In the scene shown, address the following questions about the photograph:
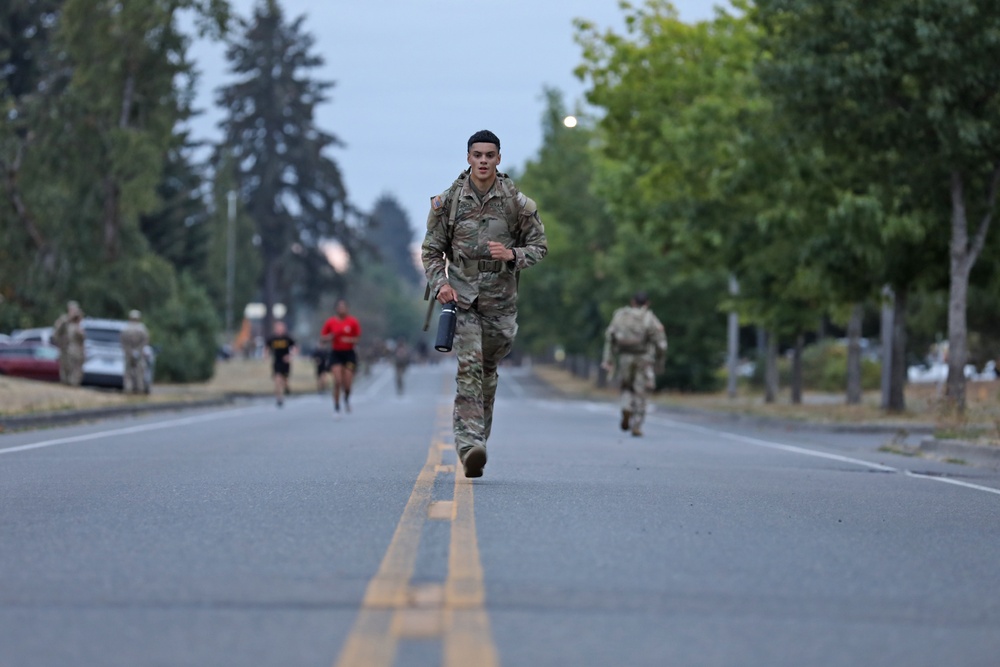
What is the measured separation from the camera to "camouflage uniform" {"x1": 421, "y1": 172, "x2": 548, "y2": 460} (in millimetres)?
10867

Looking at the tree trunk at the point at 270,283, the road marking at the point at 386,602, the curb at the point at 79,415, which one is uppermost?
the tree trunk at the point at 270,283

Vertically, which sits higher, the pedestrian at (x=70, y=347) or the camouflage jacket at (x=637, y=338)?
the camouflage jacket at (x=637, y=338)

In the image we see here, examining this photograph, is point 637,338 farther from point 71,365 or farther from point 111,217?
point 111,217

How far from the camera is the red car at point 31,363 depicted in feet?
117

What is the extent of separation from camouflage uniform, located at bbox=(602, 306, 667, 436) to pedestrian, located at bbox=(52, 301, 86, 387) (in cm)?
1391

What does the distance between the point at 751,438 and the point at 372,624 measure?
17571mm

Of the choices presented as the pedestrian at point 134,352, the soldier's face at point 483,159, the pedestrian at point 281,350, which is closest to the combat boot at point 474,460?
the soldier's face at point 483,159

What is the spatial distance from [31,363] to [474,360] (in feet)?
87.4

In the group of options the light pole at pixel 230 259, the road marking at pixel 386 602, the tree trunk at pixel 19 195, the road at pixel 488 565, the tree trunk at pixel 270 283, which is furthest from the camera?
the tree trunk at pixel 270 283

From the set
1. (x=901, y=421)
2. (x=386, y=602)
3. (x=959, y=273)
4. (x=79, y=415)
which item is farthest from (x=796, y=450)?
(x=386, y=602)

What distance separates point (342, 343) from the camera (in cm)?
2605

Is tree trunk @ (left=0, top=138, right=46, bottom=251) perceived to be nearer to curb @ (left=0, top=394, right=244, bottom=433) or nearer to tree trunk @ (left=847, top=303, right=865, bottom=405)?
curb @ (left=0, top=394, right=244, bottom=433)

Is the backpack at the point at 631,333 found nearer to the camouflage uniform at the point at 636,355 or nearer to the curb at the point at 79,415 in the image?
the camouflage uniform at the point at 636,355

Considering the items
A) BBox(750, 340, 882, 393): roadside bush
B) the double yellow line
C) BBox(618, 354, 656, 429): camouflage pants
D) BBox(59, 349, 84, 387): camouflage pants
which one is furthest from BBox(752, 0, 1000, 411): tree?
BBox(750, 340, 882, 393): roadside bush
